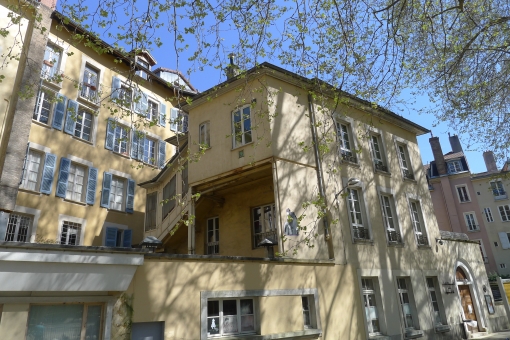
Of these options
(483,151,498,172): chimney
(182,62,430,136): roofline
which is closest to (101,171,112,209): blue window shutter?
(182,62,430,136): roofline

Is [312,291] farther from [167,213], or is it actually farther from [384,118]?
[384,118]

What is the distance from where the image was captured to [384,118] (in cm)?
1636

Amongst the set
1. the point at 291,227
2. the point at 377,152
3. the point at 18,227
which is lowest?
the point at 291,227

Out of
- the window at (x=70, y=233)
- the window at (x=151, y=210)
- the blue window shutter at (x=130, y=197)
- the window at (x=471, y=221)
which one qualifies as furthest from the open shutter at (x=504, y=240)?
the window at (x=70, y=233)

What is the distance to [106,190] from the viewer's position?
1830cm

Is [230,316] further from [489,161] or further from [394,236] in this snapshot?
[489,161]

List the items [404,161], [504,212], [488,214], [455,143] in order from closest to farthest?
[404,161] < [504,212] < [488,214] < [455,143]

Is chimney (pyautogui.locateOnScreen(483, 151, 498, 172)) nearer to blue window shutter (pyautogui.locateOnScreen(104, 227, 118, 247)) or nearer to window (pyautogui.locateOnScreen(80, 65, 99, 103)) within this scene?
blue window shutter (pyautogui.locateOnScreen(104, 227, 118, 247))

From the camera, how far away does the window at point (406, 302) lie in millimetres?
13258

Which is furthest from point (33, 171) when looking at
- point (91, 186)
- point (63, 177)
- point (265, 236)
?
point (265, 236)

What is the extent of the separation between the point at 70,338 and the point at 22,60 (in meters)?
12.6

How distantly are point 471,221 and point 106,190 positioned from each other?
109 feet

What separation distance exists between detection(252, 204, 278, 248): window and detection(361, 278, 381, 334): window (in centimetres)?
358

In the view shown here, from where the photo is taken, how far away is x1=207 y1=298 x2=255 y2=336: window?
8.14m
